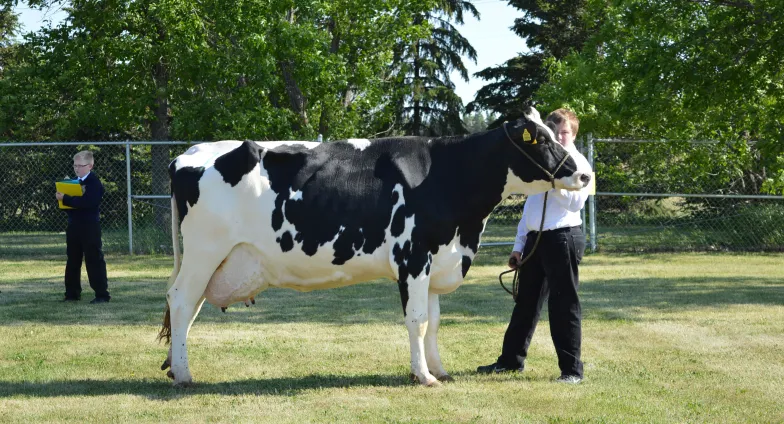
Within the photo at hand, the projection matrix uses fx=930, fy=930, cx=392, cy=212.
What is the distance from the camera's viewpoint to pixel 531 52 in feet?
135

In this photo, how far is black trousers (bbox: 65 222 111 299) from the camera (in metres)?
12.4

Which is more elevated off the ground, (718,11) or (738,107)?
(718,11)

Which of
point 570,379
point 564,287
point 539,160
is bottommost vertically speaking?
point 570,379

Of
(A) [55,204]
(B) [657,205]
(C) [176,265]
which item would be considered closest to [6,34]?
(A) [55,204]

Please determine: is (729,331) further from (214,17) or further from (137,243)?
(214,17)

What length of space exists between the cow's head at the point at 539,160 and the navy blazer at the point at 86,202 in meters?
6.93

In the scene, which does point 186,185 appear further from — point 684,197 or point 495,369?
point 684,197

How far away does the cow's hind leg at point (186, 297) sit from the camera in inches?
286

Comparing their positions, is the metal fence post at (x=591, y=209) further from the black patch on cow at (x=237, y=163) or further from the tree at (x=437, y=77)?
the tree at (x=437, y=77)

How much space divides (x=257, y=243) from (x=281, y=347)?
1996 mm

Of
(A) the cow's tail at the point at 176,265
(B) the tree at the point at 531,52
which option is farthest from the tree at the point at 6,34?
(A) the cow's tail at the point at 176,265

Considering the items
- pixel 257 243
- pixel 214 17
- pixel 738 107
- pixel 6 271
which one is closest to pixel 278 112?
pixel 214 17

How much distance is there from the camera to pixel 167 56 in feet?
72.1

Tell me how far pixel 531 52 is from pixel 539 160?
3477 centimetres
